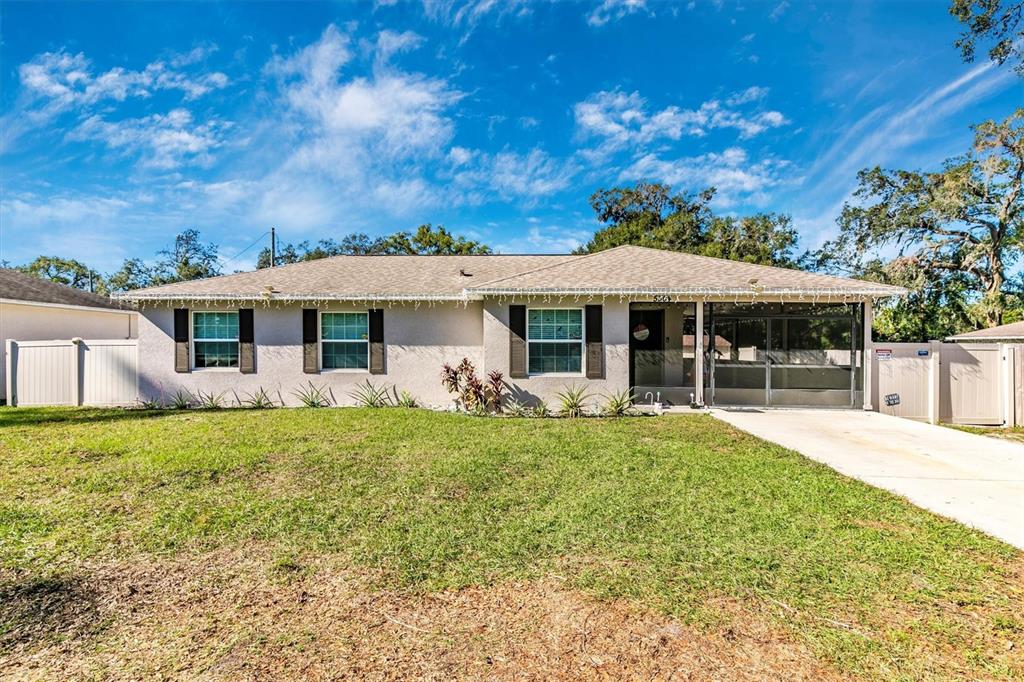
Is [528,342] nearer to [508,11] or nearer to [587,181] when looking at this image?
[508,11]

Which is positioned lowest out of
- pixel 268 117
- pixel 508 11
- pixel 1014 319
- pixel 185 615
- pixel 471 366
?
pixel 185 615

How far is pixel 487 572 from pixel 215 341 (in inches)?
434

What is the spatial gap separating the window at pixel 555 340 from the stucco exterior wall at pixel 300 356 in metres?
1.48

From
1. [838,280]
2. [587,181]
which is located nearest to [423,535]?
[838,280]

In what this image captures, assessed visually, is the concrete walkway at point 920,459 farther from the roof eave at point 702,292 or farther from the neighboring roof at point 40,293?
the neighboring roof at point 40,293

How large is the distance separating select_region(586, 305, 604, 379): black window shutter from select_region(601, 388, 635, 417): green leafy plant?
0.54m

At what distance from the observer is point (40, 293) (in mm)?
15297

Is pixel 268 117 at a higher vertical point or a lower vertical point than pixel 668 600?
higher

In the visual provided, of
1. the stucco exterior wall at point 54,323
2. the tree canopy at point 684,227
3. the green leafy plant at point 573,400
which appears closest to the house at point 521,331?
the green leafy plant at point 573,400

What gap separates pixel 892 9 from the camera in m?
10.6

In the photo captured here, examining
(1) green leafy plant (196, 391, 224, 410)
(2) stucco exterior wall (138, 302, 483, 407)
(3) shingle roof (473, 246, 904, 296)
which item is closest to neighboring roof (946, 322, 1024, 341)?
(3) shingle roof (473, 246, 904, 296)

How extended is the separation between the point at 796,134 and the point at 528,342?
18872mm

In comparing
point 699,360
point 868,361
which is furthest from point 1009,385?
point 699,360

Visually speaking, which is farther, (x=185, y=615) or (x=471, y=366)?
(x=471, y=366)
